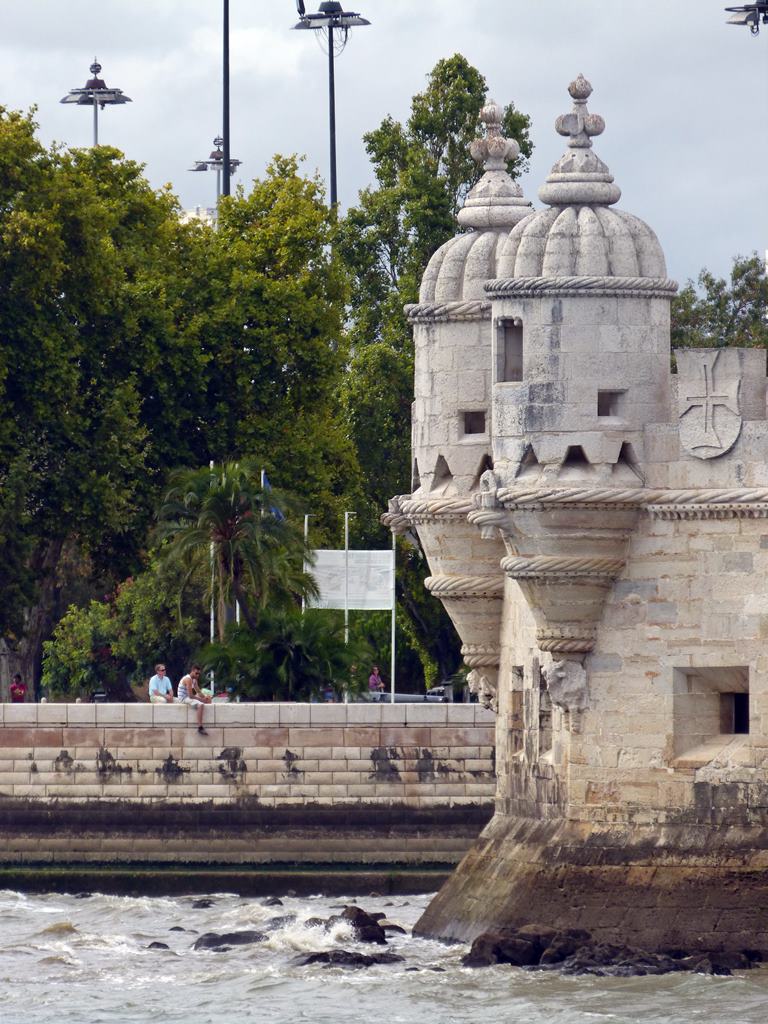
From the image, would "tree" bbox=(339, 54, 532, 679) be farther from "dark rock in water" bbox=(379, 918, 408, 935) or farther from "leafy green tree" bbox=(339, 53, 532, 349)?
"dark rock in water" bbox=(379, 918, 408, 935)

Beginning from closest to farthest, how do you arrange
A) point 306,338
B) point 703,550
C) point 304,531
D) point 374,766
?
point 703,550 < point 374,766 < point 304,531 < point 306,338

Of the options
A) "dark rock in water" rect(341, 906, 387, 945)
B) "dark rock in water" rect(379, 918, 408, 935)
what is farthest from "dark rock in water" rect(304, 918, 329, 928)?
"dark rock in water" rect(379, 918, 408, 935)

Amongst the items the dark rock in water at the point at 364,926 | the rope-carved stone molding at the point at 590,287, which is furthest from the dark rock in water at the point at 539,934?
the rope-carved stone molding at the point at 590,287

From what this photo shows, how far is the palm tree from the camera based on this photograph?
182 ft

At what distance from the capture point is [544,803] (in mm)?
40562

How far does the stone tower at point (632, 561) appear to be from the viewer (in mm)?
38438

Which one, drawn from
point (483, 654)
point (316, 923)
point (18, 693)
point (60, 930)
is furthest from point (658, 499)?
point (18, 693)

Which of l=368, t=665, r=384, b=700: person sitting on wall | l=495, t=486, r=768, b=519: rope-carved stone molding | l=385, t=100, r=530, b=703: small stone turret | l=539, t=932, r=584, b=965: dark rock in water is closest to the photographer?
l=495, t=486, r=768, b=519: rope-carved stone molding

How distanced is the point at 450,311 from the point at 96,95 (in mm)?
53601

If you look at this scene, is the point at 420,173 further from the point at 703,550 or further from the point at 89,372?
the point at 703,550

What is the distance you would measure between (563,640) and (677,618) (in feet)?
4.81

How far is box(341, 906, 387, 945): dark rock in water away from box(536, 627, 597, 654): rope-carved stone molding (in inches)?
197

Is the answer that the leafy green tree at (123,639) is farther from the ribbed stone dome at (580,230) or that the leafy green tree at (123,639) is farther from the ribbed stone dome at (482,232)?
the ribbed stone dome at (580,230)

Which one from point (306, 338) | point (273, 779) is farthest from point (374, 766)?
point (306, 338)
